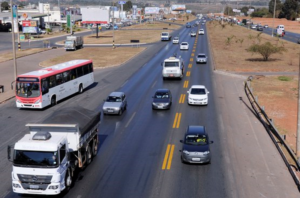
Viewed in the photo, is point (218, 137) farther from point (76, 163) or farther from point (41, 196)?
point (41, 196)

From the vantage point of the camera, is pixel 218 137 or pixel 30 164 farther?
pixel 218 137

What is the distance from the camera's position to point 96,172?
2203 centimetres

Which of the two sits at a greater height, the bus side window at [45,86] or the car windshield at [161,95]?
the bus side window at [45,86]

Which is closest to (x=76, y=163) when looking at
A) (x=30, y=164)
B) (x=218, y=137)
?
(x=30, y=164)

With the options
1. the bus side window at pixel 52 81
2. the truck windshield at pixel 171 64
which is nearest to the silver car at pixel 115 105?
the bus side window at pixel 52 81

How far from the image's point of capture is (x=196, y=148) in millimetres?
23203

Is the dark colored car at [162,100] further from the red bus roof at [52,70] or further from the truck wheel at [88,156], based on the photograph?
the truck wheel at [88,156]

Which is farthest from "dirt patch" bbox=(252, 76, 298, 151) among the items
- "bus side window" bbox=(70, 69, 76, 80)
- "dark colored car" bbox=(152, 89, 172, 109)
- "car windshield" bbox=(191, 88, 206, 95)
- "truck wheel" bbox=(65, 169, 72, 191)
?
"bus side window" bbox=(70, 69, 76, 80)

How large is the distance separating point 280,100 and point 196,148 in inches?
854

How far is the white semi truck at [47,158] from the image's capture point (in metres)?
17.5

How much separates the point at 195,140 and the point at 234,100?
1896 cm

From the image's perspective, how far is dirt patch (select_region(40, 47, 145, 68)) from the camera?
68938 millimetres

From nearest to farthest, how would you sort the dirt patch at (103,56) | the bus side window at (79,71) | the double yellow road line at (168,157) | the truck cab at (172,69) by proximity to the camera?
the double yellow road line at (168,157) < the bus side window at (79,71) < the truck cab at (172,69) < the dirt patch at (103,56)

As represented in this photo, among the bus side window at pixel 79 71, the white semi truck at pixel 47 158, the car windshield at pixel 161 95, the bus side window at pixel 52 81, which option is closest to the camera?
the white semi truck at pixel 47 158
